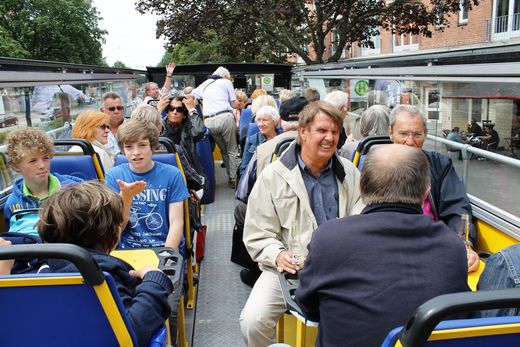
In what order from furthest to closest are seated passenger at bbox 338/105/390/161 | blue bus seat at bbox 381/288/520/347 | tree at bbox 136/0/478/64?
tree at bbox 136/0/478/64 < seated passenger at bbox 338/105/390/161 < blue bus seat at bbox 381/288/520/347

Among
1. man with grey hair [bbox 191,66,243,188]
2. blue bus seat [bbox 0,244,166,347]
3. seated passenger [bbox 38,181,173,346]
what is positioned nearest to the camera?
blue bus seat [bbox 0,244,166,347]

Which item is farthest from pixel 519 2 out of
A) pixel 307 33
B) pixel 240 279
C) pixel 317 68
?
pixel 240 279

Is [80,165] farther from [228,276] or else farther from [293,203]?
[228,276]

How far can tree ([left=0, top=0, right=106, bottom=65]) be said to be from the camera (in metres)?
33.0

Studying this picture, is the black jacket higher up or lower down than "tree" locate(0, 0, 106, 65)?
lower down

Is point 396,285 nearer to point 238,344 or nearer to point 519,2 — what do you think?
point 238,344

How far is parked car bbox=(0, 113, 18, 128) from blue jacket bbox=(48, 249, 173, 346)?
2482 mm

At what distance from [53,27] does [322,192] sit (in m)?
35.1

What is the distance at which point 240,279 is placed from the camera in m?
4.36

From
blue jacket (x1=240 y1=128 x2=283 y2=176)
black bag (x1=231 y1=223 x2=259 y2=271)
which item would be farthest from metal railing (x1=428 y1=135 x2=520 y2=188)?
blue jacket (x1=240 y1=128 x2=283 y2=176)

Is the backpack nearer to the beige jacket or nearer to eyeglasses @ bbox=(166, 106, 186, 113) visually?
the beige jacket

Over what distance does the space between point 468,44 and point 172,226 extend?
1868 cm

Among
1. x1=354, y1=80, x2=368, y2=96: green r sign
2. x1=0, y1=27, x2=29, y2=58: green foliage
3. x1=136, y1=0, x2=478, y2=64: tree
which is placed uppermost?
x1=0, y1=27, x2=29, y2=58: green foliage

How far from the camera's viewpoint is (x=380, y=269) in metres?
1.59
